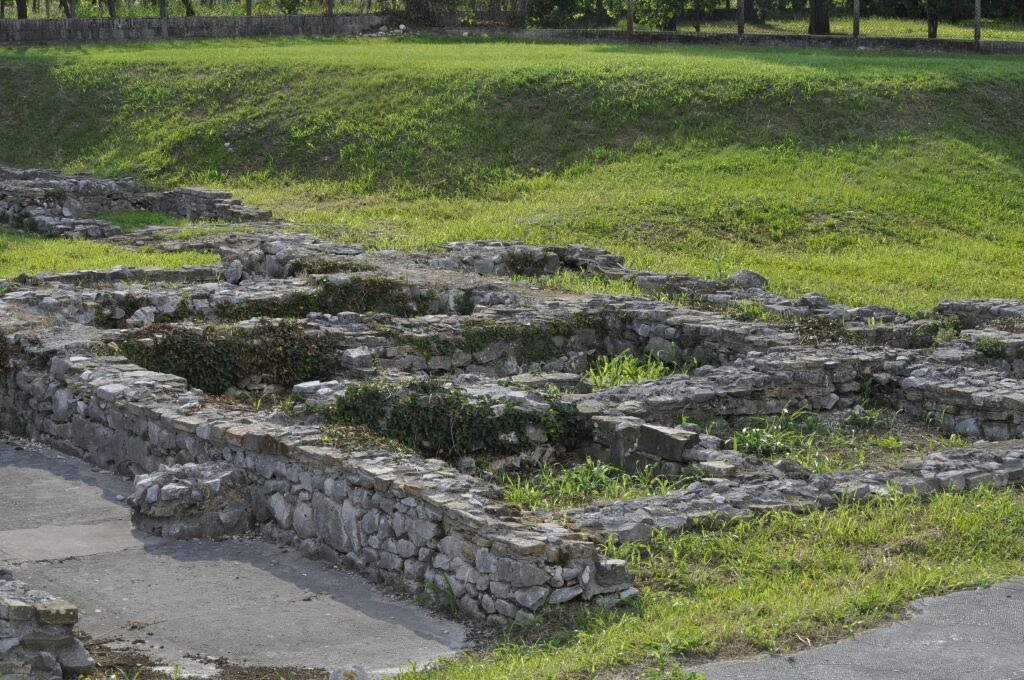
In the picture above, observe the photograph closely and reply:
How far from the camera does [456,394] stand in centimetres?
1076

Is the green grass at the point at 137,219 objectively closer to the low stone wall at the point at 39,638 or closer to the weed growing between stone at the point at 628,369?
the weed growing between stone at the point at 628,369

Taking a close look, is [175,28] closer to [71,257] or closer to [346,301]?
[71,257]

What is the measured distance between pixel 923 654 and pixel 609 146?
19.7 meters

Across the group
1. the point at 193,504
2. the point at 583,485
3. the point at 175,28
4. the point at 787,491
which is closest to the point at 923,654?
the point at 787,491

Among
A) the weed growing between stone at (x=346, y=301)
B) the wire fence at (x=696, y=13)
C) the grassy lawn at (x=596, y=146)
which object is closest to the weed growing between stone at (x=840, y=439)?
the grassy lawn at (x=596, y=146)

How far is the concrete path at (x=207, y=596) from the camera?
7.50 metres

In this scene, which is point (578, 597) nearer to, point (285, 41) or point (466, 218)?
point (466, 218)

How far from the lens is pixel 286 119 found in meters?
28.0

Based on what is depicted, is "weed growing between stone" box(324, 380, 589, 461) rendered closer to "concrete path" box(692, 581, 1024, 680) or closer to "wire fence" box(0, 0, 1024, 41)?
"concrete path" box(692, 581, 1024, 680)

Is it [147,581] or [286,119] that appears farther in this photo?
[286,119]

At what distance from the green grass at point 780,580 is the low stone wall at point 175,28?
3070 centimetres

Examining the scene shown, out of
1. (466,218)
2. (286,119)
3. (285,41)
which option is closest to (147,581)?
(466,218)

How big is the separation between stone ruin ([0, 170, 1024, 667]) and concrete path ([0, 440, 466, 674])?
273 millimetres

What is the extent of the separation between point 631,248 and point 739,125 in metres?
6.36
